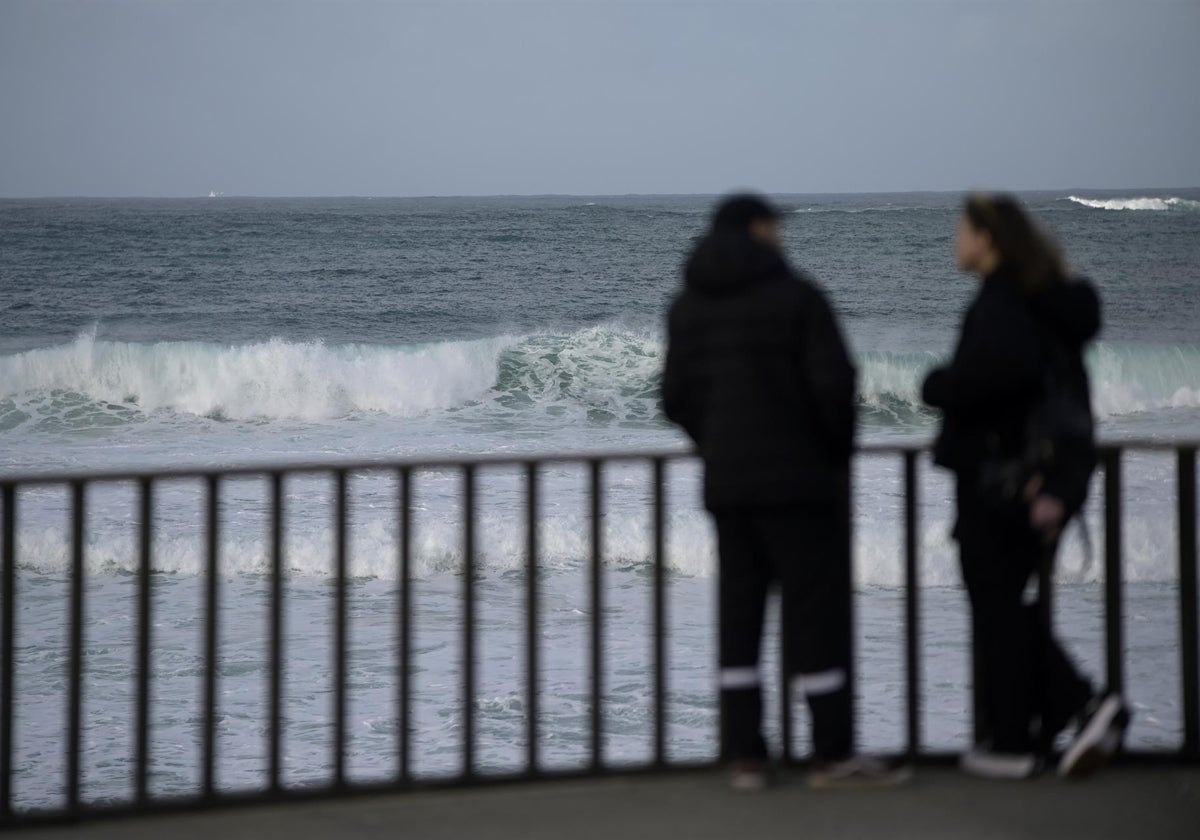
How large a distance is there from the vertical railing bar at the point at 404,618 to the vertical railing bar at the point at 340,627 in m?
0.14

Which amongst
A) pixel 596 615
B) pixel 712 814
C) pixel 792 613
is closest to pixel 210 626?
pixel 596 615

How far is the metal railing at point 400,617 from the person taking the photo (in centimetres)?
336

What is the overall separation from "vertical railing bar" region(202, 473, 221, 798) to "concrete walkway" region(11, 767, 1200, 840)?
137 mm

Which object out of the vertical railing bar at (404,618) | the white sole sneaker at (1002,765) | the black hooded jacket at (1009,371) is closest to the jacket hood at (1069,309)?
the black hooded jacket at (1009,371)

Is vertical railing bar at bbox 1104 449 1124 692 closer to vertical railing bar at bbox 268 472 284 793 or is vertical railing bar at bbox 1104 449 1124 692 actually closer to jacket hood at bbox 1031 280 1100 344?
jacket hood at bbox 1031 280 1100 344

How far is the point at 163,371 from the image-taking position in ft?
73.9

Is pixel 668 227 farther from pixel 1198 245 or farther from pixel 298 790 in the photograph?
pixel 298 790

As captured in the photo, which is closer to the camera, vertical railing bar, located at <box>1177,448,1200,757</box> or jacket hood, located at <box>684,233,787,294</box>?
jacket hood, located at <box>684,233,787,294</box>

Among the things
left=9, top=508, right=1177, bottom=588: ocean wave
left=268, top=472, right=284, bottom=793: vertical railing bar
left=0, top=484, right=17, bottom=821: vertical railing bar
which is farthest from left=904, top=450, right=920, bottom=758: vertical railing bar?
left=9, top=508, right=1177, bottom=588: ocean wave

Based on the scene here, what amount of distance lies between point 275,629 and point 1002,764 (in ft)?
6.10

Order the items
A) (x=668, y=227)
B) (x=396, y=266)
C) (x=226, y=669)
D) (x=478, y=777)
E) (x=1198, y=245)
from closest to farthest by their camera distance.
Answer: (x=478, y=777), (x=226, y=669), (x=396, y=266), (x=1198, y=245), (x=668, y=227)

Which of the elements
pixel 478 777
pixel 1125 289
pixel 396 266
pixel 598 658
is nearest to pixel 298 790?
pixel 478 777

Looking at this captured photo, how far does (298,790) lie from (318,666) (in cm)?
412

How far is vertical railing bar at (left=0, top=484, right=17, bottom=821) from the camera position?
10.6 feet
